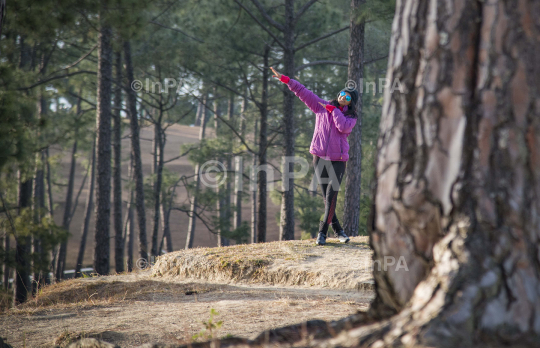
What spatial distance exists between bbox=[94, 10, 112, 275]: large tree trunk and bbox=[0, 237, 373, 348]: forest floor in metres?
3.78

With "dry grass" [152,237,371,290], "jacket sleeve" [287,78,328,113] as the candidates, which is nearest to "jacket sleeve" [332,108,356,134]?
"jacket sleeve" [287,78,328,113]

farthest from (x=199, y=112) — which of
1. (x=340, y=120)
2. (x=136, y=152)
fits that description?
(x=340, y=120)

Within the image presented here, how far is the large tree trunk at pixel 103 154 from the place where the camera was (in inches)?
427

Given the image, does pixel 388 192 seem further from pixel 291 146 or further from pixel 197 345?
pixel 291 146

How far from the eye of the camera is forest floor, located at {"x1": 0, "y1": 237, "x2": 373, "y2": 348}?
336cm

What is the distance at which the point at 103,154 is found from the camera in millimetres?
10805

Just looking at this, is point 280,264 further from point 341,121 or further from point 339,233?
point 341,121

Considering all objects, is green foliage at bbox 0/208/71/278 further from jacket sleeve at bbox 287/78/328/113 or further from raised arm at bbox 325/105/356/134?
raised arm at bbox 325/105/356/134

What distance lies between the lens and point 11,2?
8297 mm

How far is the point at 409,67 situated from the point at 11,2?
29.1ft

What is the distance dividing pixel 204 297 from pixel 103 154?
6.97 m

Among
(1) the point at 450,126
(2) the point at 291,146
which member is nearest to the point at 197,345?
(1) the point at 450,126

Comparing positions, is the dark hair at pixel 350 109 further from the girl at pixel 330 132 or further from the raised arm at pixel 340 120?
the raised arm at pixel 340 120

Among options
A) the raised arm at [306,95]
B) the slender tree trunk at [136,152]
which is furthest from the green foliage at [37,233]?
the raised arm at [306,95]
